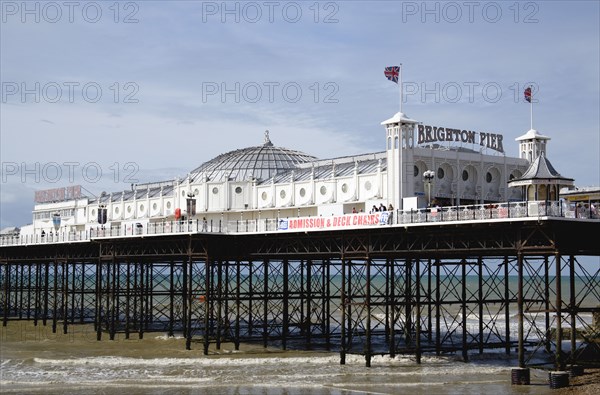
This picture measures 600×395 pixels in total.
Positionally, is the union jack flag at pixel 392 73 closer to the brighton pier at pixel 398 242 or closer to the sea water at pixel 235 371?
the brighton pier at pixel 398 242

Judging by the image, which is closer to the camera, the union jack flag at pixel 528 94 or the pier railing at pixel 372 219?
the pier railing at pixel 372 219

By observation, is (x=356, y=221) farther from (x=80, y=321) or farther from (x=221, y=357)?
(x=80, y=321)

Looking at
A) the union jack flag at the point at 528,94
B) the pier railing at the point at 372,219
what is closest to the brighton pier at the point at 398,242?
the pier railing at the point at 372,219

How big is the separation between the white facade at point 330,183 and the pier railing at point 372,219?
4.52ft

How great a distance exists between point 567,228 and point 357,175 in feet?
60.3

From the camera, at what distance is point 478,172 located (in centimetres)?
5925

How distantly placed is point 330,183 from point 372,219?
39.7ft

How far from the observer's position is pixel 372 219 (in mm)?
49750

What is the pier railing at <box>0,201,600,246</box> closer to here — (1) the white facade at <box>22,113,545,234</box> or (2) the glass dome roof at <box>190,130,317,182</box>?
(1) the white facade at <box>22,113,545,234</box>

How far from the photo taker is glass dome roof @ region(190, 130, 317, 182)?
2908 inches

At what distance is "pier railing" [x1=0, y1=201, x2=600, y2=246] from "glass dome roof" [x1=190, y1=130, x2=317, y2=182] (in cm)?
986

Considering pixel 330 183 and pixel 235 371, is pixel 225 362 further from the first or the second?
pixel 330 183

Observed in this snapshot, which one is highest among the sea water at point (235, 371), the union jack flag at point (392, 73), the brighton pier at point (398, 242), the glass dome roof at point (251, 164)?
the union jack flag at point (392, 73)

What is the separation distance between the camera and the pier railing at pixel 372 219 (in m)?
42.3
